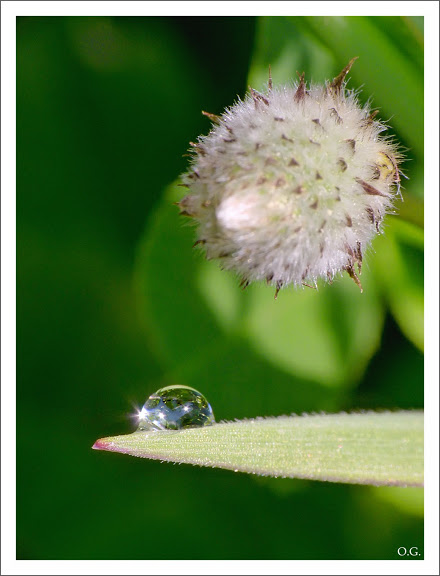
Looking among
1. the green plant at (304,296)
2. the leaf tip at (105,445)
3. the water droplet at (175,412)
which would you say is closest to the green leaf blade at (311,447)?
the leaf tip at (105,445)

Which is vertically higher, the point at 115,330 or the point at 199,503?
the point at 115,330

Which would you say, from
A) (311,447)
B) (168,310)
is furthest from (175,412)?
(168,310)

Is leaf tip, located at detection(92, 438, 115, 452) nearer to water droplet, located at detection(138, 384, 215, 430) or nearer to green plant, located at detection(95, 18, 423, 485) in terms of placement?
water droplet, located at detection(138, 384, 215, 430)

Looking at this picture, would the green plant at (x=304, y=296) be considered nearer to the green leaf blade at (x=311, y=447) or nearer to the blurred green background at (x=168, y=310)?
the blurred green background at (x=168, y=310)

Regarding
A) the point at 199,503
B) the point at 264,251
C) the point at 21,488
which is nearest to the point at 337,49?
the point at 264,251

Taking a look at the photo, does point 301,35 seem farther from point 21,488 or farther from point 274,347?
point 21,488

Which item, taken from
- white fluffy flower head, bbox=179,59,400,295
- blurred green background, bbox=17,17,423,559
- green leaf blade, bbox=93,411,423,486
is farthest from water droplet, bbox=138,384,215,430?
white fluffy flower head, bbox=179,59,400,295
